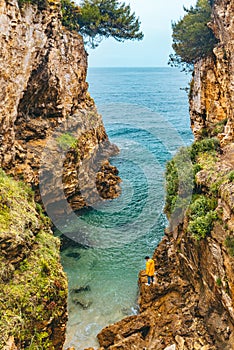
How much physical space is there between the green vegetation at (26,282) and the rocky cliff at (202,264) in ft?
13.1

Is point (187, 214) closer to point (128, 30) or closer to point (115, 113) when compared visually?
point (128, 30)

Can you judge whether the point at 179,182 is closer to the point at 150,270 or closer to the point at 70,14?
the point at 150,270

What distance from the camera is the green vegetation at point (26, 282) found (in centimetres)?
859

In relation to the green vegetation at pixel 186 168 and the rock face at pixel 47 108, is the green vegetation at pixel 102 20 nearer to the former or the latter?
the rock face at pixel 47 108

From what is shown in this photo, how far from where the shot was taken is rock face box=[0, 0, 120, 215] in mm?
15961

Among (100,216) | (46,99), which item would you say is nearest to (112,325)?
(100,216)

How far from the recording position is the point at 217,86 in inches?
735

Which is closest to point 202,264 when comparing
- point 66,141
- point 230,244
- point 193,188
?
point 230,244

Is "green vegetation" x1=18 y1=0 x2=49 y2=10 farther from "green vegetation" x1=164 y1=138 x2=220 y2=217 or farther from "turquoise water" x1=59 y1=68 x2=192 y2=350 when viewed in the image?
"turquoise water" x1=59 y1=68 x2=192 y2=350

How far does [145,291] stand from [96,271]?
4004 millimetres

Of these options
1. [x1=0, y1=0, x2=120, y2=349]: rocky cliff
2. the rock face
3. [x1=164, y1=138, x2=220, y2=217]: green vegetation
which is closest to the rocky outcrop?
[x1=164, y1=138, x2=220, y2=217]: green vegetation

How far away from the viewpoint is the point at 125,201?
26.5 meters

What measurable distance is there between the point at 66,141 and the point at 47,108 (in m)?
2.65

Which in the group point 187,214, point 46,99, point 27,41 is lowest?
point 187,214
